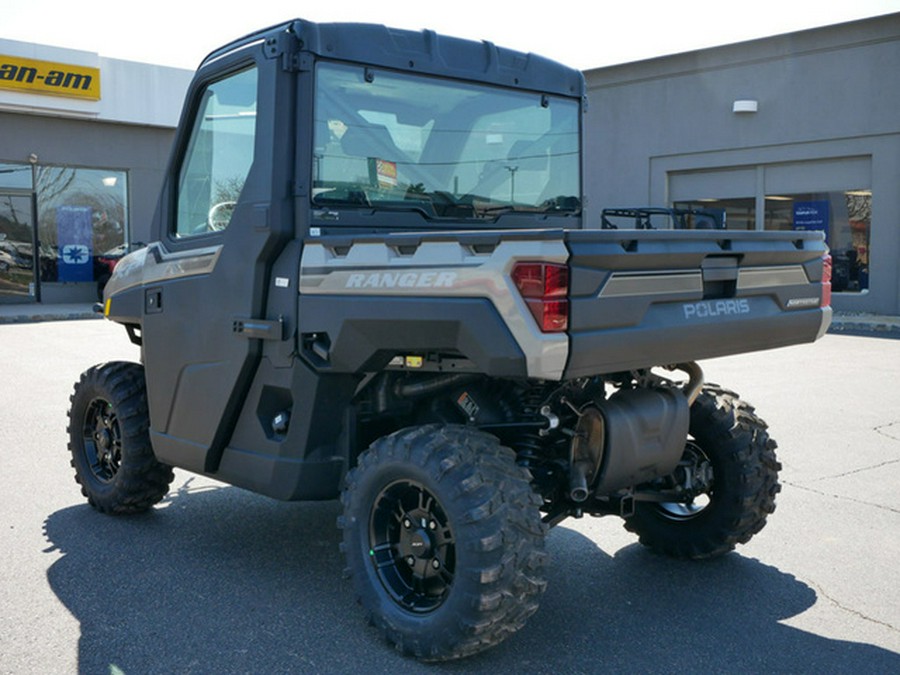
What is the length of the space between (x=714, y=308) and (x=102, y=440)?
12.0ft

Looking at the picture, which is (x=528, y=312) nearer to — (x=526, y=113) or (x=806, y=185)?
(x=526, y=113)

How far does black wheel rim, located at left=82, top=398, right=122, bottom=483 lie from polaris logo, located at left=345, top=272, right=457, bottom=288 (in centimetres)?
236

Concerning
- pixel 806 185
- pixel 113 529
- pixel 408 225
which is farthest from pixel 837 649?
pixel 806 185

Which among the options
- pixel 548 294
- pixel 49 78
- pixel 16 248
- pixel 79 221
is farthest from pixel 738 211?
pixel 548 294

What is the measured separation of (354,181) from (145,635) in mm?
2107

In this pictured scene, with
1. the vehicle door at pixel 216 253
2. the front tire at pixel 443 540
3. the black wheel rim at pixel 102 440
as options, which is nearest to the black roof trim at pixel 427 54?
the vehicle door at pixel 216 253

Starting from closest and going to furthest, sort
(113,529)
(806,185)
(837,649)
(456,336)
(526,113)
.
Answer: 1. (456,336)
2. (837,649)
3. (526,113)
4. (113,529)
5. (806,185)

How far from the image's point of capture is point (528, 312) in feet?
10.7

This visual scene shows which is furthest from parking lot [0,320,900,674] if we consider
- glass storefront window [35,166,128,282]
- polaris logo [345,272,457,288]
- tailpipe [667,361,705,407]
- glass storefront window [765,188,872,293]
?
glass storefront window [35,166,128,282]

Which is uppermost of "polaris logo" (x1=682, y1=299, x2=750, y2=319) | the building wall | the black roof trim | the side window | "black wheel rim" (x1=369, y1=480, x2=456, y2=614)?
the building wall

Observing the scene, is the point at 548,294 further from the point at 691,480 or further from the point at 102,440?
the point at 102,440

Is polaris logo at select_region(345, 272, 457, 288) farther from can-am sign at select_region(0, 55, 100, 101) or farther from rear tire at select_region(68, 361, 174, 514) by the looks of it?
can-am sign at select_region(0, 55, 100, 101)

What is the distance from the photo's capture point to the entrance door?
831 inches

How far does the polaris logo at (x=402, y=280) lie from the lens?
3488 mm
